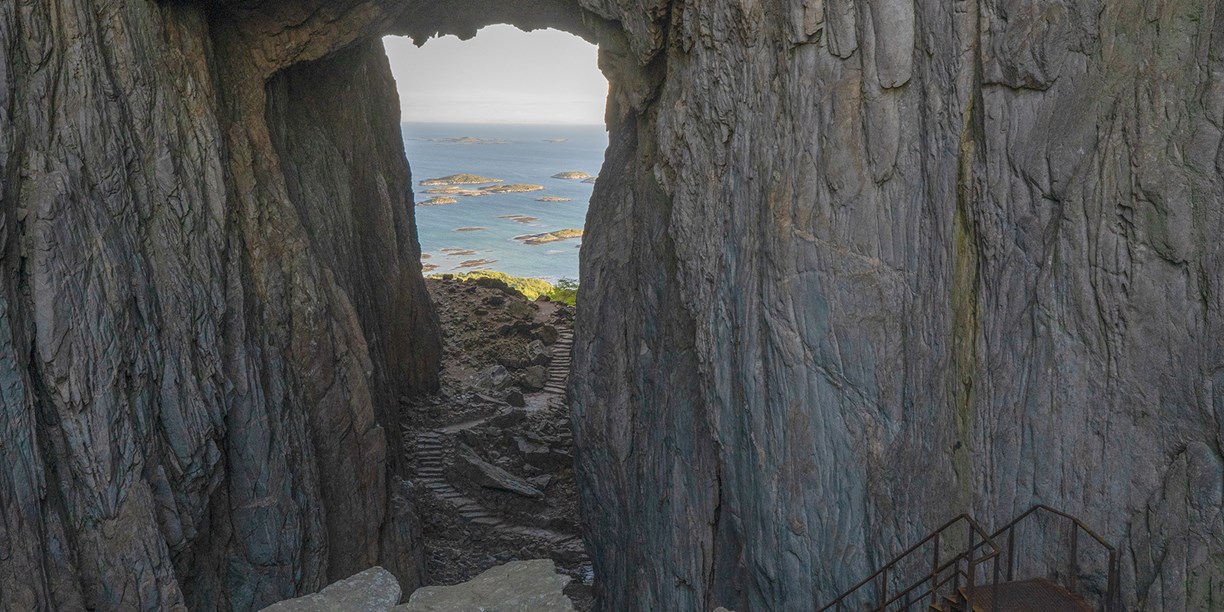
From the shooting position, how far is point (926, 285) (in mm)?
10289

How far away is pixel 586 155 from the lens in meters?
166

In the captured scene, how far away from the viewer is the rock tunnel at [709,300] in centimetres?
833

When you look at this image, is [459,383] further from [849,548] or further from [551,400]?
[849,548]

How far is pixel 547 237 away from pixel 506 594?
67.6m

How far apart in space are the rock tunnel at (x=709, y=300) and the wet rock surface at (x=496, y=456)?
2.06 meters

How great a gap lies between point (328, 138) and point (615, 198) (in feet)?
21.7

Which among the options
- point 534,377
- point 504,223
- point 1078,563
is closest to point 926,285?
point 1078,563

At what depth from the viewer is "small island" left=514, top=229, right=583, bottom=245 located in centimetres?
7075

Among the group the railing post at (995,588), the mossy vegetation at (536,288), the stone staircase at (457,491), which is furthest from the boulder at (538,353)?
the railing post at (995,588)

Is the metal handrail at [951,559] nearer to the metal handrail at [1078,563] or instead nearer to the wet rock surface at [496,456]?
the metal handrail at [1078,563]

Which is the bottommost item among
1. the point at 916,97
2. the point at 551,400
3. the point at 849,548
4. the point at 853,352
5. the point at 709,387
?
the point at 551,400

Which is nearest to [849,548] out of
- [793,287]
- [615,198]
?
[793,287]

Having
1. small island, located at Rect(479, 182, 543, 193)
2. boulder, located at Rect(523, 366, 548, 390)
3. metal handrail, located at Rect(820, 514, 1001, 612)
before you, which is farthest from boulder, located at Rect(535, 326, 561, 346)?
small island, located at Rect(479, 182, 543, 193)

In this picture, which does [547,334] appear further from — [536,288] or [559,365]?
[536,288]
